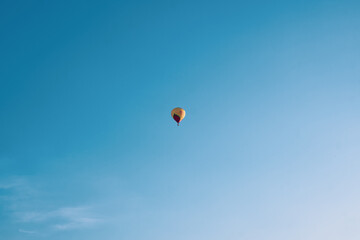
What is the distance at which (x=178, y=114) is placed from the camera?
4950 centimetres

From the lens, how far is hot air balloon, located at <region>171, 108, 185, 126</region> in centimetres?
4949

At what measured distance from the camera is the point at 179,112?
49469mm

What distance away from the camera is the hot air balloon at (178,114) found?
49.5 metres
